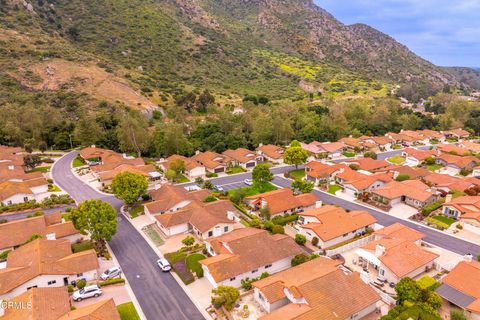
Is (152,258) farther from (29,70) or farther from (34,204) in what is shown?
(29,70)

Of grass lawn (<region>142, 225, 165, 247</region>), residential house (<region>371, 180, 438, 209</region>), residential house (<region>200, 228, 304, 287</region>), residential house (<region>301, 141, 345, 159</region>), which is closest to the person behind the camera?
residential house (<region>200, 228, 304, 287</region>)

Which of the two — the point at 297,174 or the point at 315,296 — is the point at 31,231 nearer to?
the point at 315,296

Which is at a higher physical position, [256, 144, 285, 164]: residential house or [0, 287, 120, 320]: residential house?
[256, 144, 285, 164]: residential house

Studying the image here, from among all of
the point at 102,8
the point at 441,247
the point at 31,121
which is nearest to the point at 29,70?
the point at 31,121

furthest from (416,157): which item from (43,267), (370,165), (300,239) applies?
(43,267)

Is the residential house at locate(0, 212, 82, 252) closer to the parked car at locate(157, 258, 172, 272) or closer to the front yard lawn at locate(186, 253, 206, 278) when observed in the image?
the parked car at locate(157, 258, 172, 272)

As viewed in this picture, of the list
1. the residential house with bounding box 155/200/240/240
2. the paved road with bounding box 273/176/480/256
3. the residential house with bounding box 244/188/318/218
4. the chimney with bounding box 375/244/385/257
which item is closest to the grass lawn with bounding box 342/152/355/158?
the paved road with bounding box 273/176/480/256
